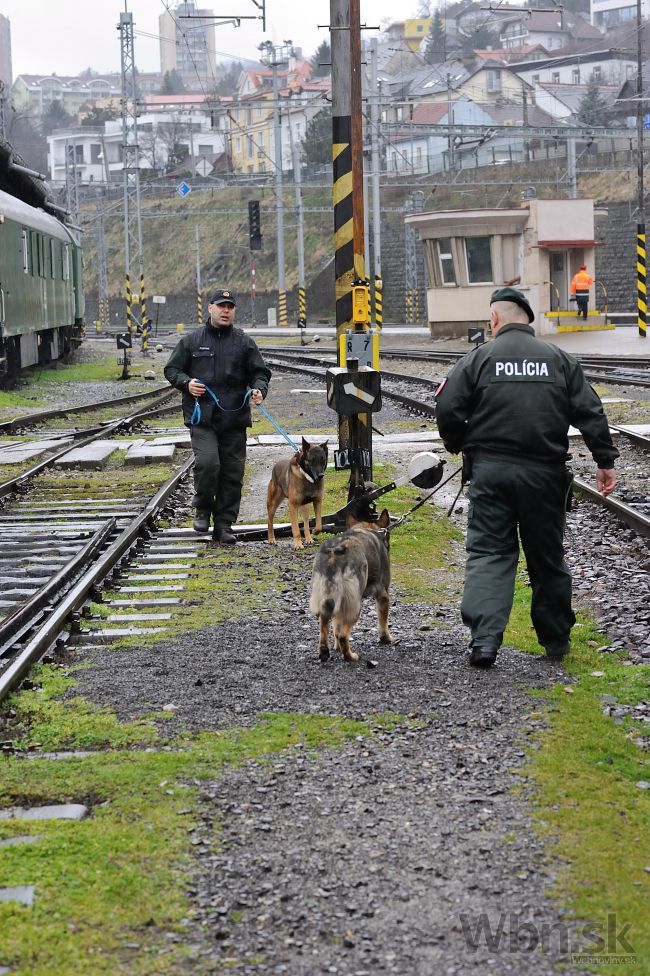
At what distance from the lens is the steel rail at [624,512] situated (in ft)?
34.9

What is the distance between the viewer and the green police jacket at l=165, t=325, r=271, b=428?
10.8 m

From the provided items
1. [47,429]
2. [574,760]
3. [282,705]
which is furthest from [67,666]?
[47,429]

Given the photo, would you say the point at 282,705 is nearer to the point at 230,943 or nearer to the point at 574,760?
the point at 574,760

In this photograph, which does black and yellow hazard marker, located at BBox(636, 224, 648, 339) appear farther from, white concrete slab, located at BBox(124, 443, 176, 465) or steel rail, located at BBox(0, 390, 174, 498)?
white concrete slab, located at BBox(124, 443, 176, 465)

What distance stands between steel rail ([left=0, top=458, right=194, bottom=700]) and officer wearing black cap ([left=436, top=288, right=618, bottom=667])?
223 centimetres

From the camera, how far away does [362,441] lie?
1188 centimetres

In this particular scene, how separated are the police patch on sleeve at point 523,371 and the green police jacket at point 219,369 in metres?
4.08

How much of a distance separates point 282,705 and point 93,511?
6600 millimetres

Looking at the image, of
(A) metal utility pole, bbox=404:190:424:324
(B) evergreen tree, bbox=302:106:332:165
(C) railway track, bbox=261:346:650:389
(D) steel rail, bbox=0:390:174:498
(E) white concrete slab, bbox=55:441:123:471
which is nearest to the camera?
(D) steel rail, bbox=0:390:174:498

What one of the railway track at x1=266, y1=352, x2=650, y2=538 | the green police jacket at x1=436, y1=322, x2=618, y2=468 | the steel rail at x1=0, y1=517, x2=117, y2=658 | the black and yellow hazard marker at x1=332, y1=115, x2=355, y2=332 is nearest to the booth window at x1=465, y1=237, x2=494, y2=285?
the railway track at x1=266, y1=352, x2=650, y2=538

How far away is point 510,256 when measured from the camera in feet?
138

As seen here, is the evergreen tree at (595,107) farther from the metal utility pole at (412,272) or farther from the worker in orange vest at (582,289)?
the worker in orange vest at (582,289)

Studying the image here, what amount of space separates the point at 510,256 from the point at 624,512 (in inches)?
1248

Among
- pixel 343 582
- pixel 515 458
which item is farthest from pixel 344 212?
pixel 343 582
